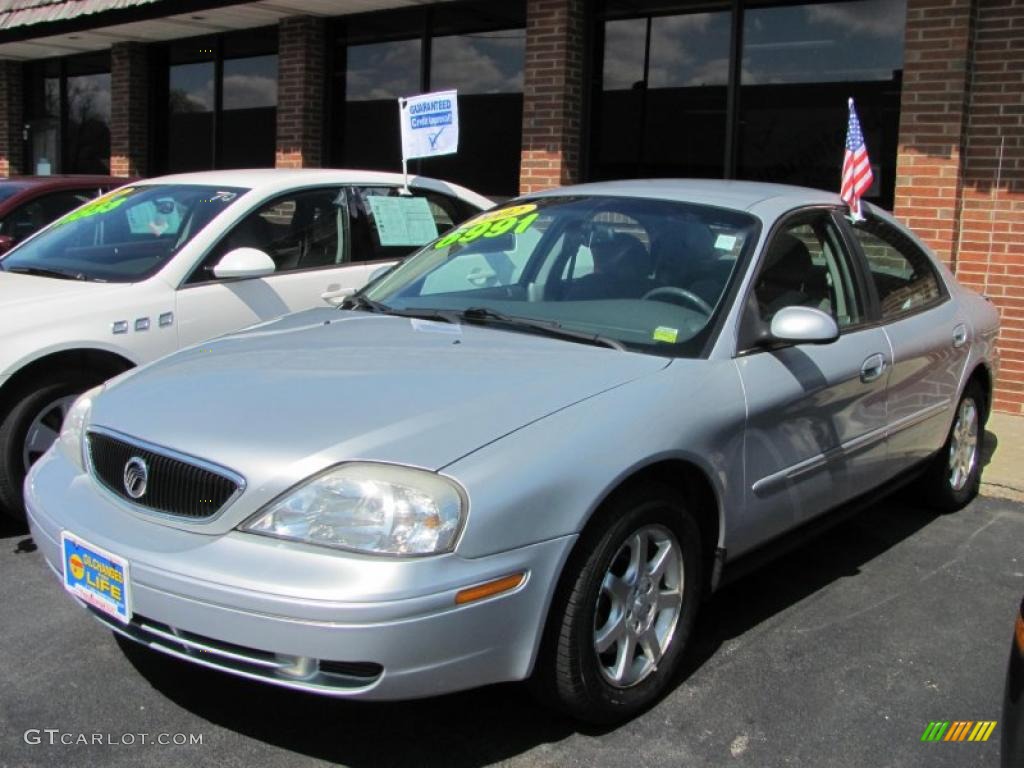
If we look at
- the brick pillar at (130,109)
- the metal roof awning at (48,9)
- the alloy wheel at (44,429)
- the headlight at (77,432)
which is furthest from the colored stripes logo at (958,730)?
the brick pillar at (130,109)

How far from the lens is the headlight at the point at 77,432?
3178mm

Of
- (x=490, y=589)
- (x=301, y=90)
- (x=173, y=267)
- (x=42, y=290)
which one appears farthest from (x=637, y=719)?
(x=301, y=90)

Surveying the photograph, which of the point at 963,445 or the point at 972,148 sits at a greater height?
the point at 972,148

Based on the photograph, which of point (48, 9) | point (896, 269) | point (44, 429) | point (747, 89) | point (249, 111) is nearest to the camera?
point (44, 429)

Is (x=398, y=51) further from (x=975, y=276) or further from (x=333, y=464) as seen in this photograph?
(x=333, y=464)

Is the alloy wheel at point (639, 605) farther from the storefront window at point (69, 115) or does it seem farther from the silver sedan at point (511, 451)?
the storefront window at point (69, 115)

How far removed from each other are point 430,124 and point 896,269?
12.2 feet

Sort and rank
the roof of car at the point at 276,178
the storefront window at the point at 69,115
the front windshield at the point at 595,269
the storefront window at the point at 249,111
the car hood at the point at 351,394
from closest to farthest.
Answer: the car hood at the point at 351,394 < the front windshield at the point at 595,269 < the roof of car at the point at 276,178 < the storefront window at the point at 249,111 < the storefront window at the point at 69,115

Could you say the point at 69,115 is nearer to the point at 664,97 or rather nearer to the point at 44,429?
the point at 664,97

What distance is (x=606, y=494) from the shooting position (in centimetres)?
280

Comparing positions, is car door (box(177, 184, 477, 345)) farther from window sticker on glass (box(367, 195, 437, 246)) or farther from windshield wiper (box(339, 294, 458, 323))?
windshield wiper (box(339, 294, 458, 323))

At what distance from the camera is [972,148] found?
7098 mm

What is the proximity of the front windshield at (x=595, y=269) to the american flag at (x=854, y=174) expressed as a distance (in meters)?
0.93

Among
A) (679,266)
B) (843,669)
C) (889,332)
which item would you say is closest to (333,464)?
(679,266)
